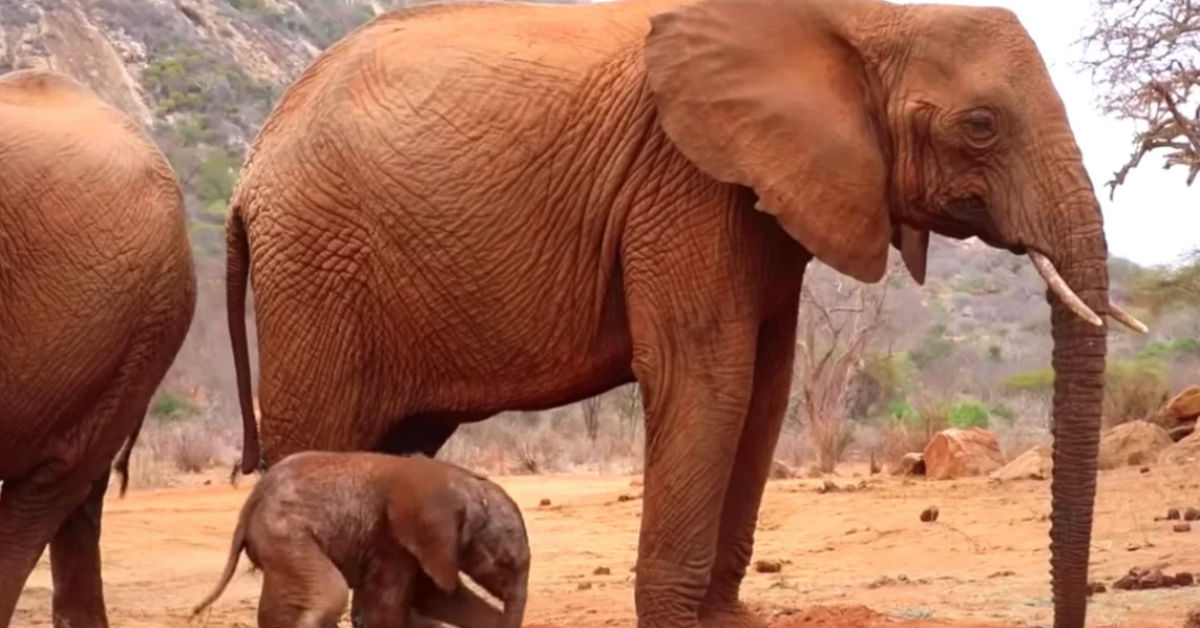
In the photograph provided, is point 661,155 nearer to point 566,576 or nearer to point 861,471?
point 566,576

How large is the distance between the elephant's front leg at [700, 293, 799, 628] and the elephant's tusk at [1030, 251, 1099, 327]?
3.52 feet

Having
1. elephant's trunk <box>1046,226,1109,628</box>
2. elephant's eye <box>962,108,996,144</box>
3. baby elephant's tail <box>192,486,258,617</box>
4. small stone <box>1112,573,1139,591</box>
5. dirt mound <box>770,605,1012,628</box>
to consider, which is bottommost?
small stone <box>1112,573,1139,591</box>

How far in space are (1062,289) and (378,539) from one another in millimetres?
1957

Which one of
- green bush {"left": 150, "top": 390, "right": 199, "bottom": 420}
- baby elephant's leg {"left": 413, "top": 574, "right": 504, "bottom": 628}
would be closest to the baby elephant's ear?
baby elephant's leg {"left": 413, "top": 574, "right": 504, "bottom": 628}

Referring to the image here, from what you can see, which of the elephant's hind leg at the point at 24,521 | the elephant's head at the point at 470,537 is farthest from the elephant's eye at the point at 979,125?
the elephant's hind leg at the point at 24,521

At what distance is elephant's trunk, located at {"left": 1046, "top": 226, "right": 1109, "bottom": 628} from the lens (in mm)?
6395

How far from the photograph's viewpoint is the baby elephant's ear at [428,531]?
6.19 meters

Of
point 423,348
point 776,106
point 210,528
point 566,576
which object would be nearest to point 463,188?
point 423,348

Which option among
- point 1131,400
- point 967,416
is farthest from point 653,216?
point 967,416

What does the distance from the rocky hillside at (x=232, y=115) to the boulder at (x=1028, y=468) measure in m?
16.2

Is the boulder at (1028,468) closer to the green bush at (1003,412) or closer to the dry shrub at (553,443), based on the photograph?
the dry shrub at (553,443)

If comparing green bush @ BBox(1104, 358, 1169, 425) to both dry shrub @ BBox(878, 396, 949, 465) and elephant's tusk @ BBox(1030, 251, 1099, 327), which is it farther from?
elephant's tusk @ BBox(1030, 251, 1099, 327)

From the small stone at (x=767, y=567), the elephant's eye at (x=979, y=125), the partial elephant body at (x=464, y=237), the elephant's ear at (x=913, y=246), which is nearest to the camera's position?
the elephant's eye at (x=979, y=125)

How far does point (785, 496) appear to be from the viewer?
1667cm
